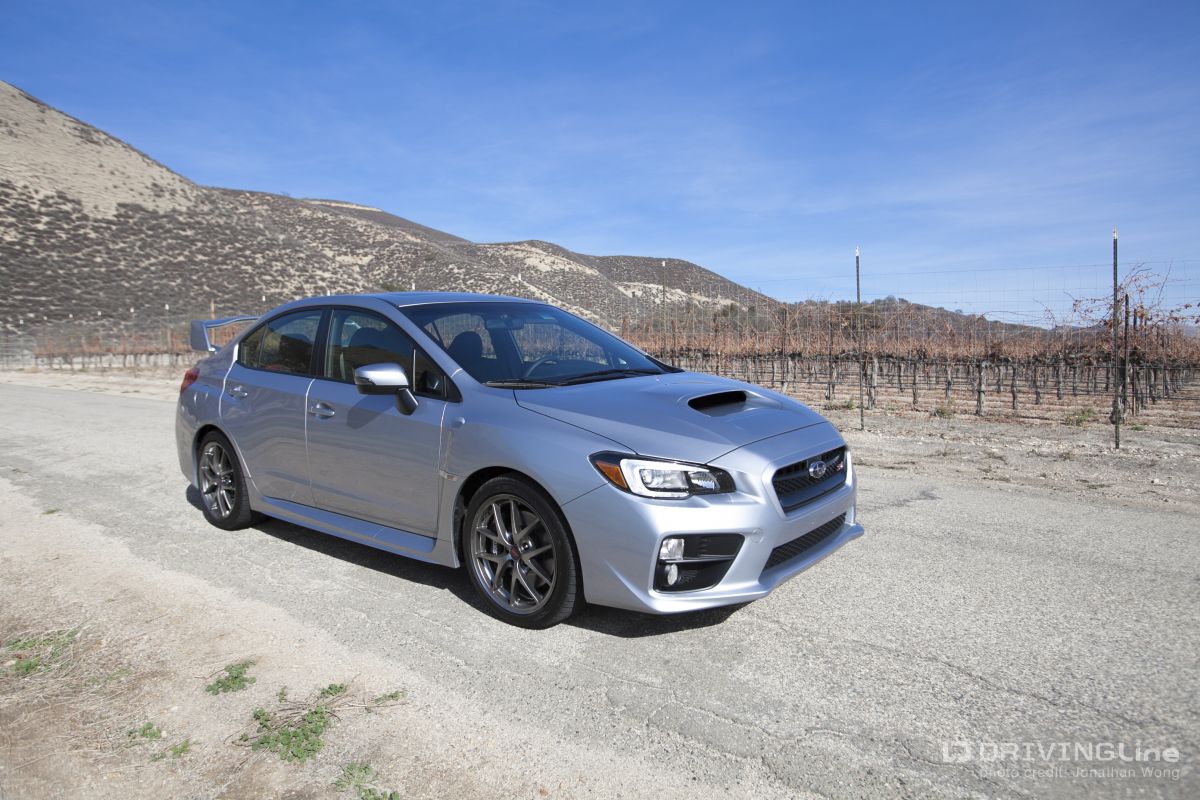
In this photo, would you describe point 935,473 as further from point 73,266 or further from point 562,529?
point 73,266

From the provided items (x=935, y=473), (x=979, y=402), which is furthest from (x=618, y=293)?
(x=935, y=473)

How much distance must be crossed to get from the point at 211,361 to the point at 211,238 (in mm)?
66371

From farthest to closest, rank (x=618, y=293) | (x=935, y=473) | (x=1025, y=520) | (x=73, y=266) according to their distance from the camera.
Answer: (x=618, y=293)
(x=73, y=266)
(x=935, y=473)
(x=1025, y=520)

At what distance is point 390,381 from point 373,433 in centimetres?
45

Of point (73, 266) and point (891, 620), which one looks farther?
point (73, 266)

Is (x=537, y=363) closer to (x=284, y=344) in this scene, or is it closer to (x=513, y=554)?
(x=513, y=554)

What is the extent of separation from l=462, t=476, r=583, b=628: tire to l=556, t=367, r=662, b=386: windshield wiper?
0.72 meters

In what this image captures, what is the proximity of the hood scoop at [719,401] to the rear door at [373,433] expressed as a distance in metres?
1.27

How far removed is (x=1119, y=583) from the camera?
3922mm

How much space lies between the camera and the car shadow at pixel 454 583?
3.51 m

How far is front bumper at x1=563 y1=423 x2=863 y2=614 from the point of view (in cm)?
304

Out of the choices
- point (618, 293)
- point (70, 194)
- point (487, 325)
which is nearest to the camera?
point (487, 325)

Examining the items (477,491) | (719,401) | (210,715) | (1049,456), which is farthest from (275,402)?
(1049,456)

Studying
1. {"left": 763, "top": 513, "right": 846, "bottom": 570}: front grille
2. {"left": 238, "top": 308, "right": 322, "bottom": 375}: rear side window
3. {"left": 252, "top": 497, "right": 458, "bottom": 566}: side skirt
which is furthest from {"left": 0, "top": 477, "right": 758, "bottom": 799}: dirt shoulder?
{"left": 238, "top": 308, "right": 322, "bottom": 375}: rear side window
